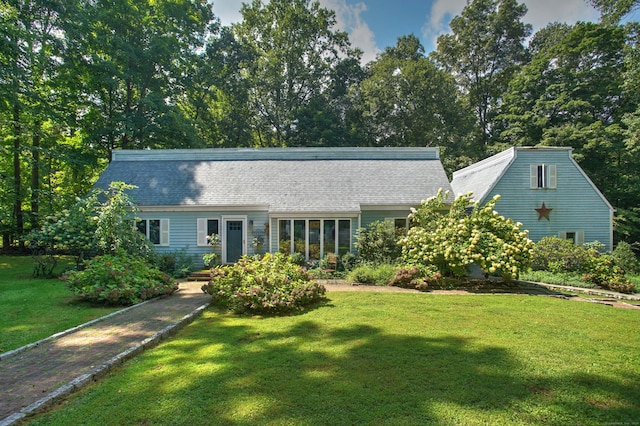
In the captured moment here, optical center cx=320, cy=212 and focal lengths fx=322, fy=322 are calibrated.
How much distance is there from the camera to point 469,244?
1115cm

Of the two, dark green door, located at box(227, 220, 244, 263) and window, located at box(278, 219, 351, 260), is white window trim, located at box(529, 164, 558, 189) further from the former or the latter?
dark green door, located at box(227, 220, 244, 263)

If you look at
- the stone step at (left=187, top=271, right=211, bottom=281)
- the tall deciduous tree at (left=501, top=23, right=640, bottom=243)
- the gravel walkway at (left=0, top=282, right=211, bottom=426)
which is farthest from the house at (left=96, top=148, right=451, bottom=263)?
the tall deciduous tree at (left=501, top=23, right=640, bottom=243)

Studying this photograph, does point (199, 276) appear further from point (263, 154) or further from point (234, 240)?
point (263, 154)

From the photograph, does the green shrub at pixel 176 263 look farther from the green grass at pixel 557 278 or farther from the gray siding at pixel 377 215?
the green grass at pixel 557 278

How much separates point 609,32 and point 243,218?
1132 inches

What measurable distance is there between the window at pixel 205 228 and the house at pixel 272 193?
46 mm

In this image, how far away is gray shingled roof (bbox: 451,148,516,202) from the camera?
1548cm

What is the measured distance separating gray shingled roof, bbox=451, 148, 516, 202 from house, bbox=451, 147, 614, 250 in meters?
0.10

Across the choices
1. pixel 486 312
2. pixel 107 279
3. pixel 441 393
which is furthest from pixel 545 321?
pixel 107 279

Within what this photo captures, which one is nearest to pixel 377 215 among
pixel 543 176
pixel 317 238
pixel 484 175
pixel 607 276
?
pixel 317 238

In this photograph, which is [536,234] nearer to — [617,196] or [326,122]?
[617,196]

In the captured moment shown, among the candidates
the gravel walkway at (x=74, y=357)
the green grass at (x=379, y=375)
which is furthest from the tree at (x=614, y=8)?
the gravel walkway at (x=74, y=357)

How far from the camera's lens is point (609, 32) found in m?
23.0

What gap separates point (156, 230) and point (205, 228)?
2.49m
